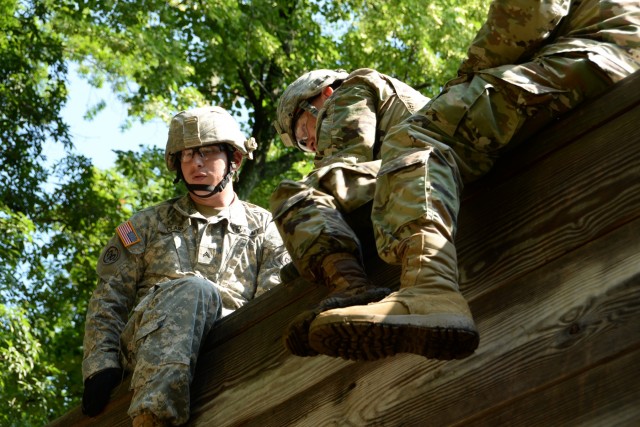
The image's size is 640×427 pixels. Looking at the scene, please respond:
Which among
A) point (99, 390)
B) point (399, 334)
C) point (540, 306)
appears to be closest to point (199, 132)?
point (99, 390)

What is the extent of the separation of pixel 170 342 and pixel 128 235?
1.24 m

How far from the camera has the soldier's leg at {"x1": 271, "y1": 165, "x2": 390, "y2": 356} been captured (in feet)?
12.9

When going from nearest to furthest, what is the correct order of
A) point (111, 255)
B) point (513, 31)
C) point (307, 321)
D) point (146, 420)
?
point (307, 321) → point (513, 31) → point (146, 420) → point (111, 255)

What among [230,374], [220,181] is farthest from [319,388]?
[220,181]

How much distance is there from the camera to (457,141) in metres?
3.91

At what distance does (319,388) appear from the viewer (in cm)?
428

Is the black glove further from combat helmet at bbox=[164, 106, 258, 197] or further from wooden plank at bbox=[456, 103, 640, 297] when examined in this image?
wooden plank at bbox=[456, 103, 640, 297]

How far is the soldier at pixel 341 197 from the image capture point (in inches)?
157

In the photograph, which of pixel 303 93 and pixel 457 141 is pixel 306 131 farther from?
pixel 457 141

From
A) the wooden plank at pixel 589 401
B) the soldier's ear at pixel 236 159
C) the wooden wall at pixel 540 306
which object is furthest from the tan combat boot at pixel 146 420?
the soldier's ear at pixel 236 159

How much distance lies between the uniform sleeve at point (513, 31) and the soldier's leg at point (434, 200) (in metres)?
0.13

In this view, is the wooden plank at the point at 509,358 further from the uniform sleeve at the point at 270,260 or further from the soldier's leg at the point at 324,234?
the uniform sleeve at the point at 270,260

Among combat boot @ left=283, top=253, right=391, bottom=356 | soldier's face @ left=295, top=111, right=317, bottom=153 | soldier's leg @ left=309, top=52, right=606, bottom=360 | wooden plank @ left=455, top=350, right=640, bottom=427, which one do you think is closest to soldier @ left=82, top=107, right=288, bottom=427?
soldier's face @ left=295, top=111, right=317, bottom=153

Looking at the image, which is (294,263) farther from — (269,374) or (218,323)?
(218,323)
